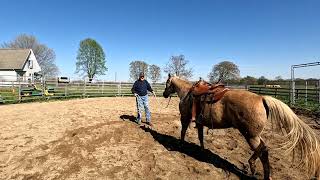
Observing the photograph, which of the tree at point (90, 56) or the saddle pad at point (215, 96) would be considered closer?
the saddle pad at point (215, 96)

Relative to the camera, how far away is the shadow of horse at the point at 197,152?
5.20 m

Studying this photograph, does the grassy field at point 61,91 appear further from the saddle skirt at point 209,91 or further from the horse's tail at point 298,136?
the horse's tail at point 298,136

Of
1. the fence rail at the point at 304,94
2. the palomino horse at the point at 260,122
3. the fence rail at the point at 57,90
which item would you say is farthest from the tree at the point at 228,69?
the palomino horse at the point at 260,122

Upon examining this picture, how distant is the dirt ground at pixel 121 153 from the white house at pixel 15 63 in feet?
110

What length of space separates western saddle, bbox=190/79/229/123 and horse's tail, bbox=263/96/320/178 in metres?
0.96

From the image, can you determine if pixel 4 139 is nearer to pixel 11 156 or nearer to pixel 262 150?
pixel 11 156

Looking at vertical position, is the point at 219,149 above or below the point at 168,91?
below

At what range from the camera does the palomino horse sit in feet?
14.2

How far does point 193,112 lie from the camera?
5.98 metres

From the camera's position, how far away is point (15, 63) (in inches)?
1559

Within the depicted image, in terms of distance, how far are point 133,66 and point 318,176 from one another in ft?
203

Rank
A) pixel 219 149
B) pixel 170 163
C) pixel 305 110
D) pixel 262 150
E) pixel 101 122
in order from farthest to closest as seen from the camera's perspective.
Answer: pixel 305 110 < pixel 101 122 < pixel 219 149 < pixel 170 163 < pixel 262 150

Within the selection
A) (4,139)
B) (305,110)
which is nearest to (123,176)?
(4,139)

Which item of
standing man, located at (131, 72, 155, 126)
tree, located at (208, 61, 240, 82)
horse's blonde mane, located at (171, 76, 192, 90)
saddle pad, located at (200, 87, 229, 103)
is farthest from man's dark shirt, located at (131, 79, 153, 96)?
tree, located at (208, 61, 240, 82)
